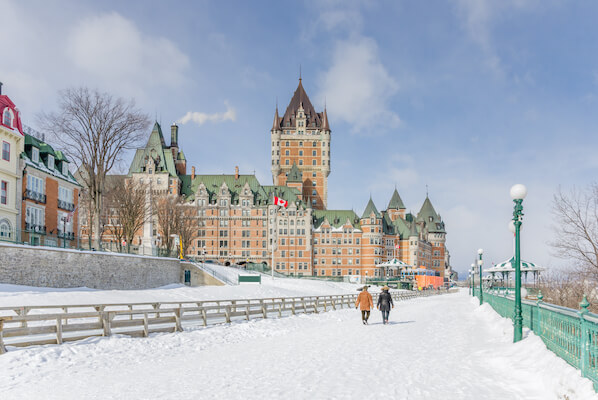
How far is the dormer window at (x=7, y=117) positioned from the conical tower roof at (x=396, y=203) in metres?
114

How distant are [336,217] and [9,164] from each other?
8539 centimetres

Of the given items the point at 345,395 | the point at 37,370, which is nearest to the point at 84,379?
the point at 37,370

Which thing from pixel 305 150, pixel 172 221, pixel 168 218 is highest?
pixel 305 150

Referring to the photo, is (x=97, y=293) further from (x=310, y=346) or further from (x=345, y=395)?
(x=345, y=395)

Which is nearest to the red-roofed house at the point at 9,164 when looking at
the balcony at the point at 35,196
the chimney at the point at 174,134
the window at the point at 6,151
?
the window at the point at 6,151

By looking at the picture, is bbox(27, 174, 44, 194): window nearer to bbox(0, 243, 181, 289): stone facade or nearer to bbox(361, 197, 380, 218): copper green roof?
bbox(0, 243, 181, 289): stone facade

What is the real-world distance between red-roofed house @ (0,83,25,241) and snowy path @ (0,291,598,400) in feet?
82.3

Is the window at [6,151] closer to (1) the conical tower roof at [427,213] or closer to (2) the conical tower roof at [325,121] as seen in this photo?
(2) the conical tower roof at [325,121]

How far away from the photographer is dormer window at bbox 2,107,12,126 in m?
37.3

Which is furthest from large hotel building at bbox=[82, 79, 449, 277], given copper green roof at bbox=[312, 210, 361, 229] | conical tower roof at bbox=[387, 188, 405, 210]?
conical tower roof at bbox=[387, 188, 405, 210]

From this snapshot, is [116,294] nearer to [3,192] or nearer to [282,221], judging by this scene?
[3,192]

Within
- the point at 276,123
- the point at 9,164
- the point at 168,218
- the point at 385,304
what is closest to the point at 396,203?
the point at 276,123

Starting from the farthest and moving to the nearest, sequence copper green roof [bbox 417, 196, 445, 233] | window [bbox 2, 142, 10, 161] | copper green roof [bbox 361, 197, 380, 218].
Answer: copper green roof [bbox 417, 196, 445, 233] < copper green roof [bbox 361, 197, 380, 218] < window [bbox 2, 142, 10, 161]

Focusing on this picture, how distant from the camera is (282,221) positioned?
11131cm
